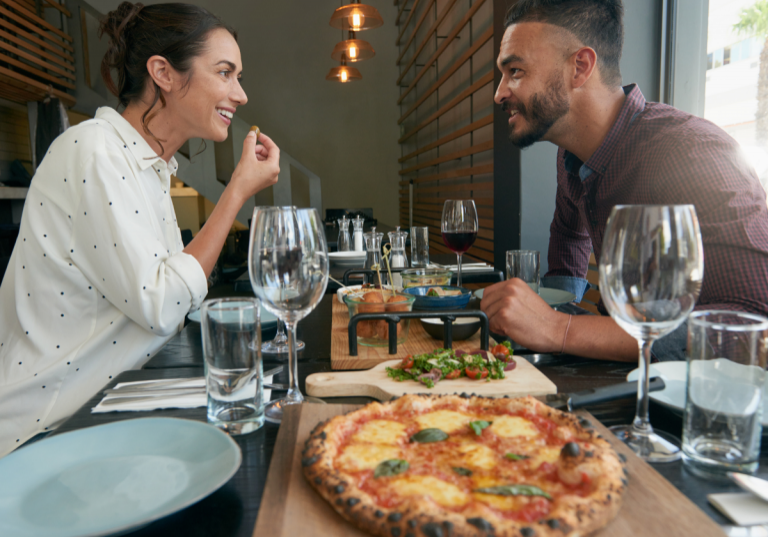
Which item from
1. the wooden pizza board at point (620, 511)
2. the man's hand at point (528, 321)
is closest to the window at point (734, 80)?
the man's hand at point (528, 321)

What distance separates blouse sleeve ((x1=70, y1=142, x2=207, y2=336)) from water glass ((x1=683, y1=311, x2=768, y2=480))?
3.35 feet

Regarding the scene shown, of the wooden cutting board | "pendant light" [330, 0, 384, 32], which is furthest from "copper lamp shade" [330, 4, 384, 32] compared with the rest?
the wooden cutting board

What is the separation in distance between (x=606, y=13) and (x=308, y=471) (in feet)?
6.17

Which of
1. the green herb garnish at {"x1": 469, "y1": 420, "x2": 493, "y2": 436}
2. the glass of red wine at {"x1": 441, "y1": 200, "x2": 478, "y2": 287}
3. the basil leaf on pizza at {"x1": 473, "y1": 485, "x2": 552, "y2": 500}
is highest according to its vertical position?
the glass of red wine at {"x1": 441, "y1": 200, "x2": 478, "y2": 287}

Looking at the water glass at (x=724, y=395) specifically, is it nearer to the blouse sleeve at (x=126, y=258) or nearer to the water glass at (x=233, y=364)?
the water glass at (x=233, y=364)

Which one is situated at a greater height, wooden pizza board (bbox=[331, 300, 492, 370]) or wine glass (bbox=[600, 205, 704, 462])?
wine glass (bbox=[600, 205, 704, 462])

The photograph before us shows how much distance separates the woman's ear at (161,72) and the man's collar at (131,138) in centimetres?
15

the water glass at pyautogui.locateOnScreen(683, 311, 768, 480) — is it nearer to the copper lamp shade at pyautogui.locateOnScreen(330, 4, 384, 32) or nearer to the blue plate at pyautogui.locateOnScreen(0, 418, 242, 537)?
the blue plate at pyautogui.locateOnScreen(0, 418, 242, 537)

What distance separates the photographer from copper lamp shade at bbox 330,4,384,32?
4.70 metres

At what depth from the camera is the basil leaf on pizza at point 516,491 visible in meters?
0.48

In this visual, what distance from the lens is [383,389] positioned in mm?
823

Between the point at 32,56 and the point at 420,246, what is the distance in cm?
642

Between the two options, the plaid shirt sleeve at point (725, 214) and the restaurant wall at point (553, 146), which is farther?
the restaurant wall at point (553, 146)

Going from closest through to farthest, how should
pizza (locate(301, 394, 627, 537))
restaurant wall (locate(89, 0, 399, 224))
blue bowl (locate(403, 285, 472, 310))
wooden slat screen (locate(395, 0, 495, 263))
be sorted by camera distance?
pizza (locate(301, 394, 627, 537)), blue bowl (locate(403, 285, 472, 310)), wooden slat screen (locate(395, 0, 495, 263)), restaurant wall (locate(89, 0, 399, 224))
